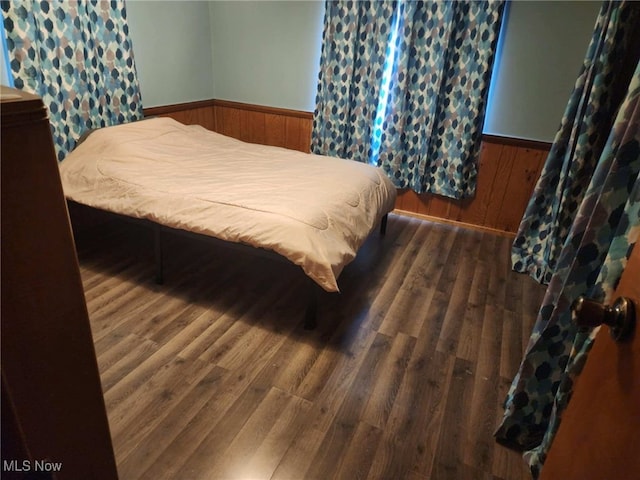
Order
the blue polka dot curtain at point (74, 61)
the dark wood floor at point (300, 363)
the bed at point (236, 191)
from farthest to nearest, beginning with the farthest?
1. the blue polka dot curtain at point (74, 61)
2. the bed at point (236, 191)
3. the dark wood floor at point (300, 363)

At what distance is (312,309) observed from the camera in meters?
2.15

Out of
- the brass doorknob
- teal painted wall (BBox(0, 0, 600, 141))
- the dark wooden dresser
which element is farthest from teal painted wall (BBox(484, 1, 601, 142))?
the dark wooden dresser

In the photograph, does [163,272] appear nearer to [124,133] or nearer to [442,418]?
[124,133]

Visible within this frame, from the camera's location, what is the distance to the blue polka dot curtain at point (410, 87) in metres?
3.21

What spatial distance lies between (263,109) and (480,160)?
223 centimetres

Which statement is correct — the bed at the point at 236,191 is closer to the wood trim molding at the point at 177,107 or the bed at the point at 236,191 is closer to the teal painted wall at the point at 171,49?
the wood trim molding at the point at 177,107

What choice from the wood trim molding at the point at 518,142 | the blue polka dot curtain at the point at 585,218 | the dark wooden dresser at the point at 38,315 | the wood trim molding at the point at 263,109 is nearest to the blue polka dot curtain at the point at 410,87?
the wood trim molding at the point at 518,142

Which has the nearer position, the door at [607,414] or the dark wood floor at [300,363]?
the door at [607,414]

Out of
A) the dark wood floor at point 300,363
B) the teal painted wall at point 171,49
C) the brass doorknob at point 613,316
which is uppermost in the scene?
the teal painted wall at point 171,49

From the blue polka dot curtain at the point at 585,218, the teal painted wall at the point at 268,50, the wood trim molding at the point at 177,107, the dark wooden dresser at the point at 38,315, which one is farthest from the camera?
the teal painted wall at the point at 268,50

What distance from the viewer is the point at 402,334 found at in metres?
2.20

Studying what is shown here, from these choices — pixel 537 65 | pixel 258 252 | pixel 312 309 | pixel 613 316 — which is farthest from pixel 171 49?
pixel 613 316

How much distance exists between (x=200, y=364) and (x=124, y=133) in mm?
1821

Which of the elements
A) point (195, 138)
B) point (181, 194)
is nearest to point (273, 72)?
point (195, 138)
